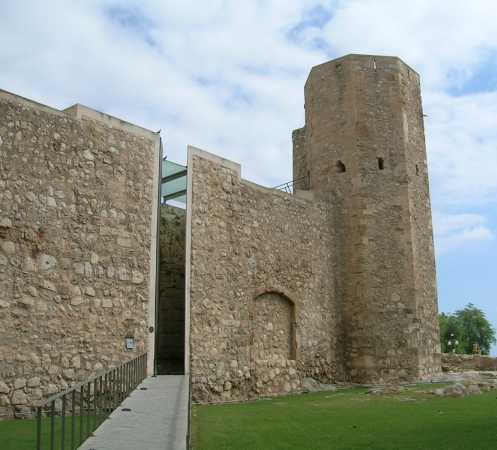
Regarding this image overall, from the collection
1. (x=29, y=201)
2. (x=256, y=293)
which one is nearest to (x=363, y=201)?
(x=256, y=293)

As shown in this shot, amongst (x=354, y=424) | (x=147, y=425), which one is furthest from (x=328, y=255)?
(x=147, y=425)

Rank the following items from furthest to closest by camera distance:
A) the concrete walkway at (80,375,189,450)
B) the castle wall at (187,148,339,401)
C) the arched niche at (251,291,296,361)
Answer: the arched niche at (251,291,296,361)
the castle wall at (187,148,339,401)
the concrete walkway at (80,375,189,450)

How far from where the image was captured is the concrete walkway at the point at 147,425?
479 cm

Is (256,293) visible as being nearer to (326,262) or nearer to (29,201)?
(326,262)

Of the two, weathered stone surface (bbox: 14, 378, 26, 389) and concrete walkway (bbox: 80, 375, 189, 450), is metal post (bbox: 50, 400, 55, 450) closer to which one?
concrete walkway (bbox: 80, 375, 189, 450)

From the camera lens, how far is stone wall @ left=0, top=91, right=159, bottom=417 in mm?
8734

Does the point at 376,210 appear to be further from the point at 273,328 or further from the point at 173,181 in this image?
the point at 173,181

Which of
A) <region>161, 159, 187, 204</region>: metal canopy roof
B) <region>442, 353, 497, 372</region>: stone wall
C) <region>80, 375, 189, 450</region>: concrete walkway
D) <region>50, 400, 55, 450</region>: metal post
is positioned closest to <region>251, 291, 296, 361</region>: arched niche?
<region>161, 159, 187, 204</region>: metal canopy roof

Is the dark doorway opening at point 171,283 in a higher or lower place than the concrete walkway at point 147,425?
higher

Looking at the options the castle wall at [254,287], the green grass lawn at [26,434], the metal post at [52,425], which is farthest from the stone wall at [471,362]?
the metal post at [52,425]

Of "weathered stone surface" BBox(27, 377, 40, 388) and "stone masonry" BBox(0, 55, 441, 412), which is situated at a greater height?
"stone masonry" BBox(0, 55, 441, 412)

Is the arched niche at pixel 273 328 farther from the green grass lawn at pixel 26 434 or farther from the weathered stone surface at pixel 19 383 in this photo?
the green grass lawn at pixel 26 434

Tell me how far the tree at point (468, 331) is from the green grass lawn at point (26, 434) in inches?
1542

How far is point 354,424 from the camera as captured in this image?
25.1ft
